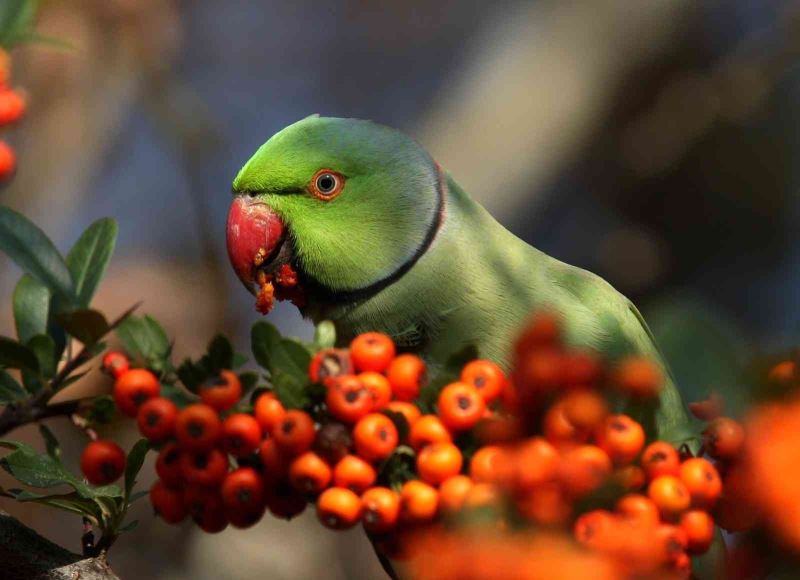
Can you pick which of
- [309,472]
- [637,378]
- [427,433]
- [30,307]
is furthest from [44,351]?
[637,378]

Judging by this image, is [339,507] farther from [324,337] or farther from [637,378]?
[637,378]

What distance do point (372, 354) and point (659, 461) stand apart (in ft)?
1.27

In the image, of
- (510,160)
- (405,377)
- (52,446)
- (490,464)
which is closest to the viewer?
(490,464)

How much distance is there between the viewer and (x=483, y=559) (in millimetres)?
1061

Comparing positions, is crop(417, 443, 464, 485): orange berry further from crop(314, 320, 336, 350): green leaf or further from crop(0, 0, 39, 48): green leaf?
crop(0, 0, 39, 48): green leaf

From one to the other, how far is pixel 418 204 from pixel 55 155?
3.21m

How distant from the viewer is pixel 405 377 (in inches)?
56.4

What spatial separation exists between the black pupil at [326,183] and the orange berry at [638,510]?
146cm

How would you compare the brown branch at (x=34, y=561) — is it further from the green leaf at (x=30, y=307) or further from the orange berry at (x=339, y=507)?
the orange berry at (x=339, y=507)

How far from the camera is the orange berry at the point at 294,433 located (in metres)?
1.34

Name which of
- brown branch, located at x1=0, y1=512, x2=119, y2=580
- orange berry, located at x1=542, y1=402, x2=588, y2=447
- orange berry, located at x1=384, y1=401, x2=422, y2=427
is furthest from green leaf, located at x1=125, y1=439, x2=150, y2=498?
orange berry, located at x1=542, y1=402, x2=588, y2=447

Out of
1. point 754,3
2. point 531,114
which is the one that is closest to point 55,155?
point 531,114

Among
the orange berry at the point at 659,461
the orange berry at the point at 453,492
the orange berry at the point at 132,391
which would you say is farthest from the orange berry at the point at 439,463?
the orange berry at the point at 132,391

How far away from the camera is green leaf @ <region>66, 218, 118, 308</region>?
1446mm
